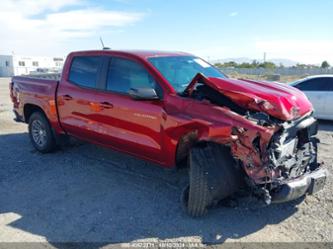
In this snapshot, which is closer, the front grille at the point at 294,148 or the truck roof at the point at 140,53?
the front grille at the point at 294,148

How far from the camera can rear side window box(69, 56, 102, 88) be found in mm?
5148

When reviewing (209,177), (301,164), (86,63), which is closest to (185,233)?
(209,177)

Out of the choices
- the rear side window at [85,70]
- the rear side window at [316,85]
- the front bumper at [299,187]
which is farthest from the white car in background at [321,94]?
the rear side window at [85,70]

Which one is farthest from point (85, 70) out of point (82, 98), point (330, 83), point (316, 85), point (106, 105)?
point (330, 83)

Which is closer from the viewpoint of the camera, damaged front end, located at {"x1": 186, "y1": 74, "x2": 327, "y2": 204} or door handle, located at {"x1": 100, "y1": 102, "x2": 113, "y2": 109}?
damaged front end, located at {"x1": 186, "y1": 74, "x2": 327, "y2": 204}

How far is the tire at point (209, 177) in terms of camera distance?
3.62 m

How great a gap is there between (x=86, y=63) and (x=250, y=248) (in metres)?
3.80

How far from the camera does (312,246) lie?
3260 millimetres

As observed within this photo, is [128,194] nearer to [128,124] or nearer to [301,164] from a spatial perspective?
[128,124]

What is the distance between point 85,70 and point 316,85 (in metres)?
7.08

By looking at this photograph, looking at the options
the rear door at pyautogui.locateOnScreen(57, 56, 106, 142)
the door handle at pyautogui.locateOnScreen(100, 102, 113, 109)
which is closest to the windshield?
the door handle at pyautogui.locateOnScreen(100, 102, 113, 109)

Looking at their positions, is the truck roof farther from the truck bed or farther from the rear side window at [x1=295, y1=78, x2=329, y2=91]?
the rear side window at [x1=295, y1=78, x2=329, y2=91]

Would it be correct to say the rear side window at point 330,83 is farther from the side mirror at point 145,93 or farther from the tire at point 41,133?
the tire at point 41,133

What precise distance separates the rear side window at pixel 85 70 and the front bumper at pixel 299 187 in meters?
3.14
